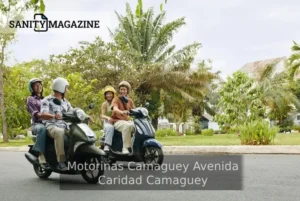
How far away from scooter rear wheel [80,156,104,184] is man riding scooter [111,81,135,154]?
175cm

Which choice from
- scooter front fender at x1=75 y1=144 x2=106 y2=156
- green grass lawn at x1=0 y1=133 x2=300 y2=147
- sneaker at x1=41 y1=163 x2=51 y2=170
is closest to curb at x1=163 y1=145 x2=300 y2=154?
green grass lawn at x1=0 y1=133 x2=300 y2=147

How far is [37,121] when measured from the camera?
839cm

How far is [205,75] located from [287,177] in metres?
24.2

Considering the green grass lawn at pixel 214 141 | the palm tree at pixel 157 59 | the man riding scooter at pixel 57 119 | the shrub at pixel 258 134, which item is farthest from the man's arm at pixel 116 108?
the palm tree at pixel 157 59

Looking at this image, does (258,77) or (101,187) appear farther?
(258,77)

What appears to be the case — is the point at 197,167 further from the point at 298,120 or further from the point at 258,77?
the point at 298,120

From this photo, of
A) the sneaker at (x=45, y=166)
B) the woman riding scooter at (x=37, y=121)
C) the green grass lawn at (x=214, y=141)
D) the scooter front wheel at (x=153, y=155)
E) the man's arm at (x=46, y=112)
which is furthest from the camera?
the green grass lawn at (x=214, y=141)

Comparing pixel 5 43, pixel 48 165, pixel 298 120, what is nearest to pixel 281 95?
pixel 298 120

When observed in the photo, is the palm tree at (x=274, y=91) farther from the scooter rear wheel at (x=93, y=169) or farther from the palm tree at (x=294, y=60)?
the scooter rear wheel at (x=93, y=169)

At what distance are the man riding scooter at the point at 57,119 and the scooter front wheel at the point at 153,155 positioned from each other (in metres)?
2.10

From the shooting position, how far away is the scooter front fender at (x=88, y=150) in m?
7.46

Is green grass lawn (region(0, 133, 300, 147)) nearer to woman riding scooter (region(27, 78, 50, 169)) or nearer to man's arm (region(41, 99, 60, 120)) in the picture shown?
woman riding scooter (region(27, 78, 50, 169))

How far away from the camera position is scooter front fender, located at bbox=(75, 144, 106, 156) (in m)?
7.46

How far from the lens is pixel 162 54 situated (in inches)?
1378
